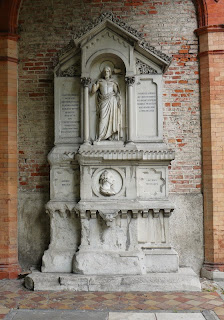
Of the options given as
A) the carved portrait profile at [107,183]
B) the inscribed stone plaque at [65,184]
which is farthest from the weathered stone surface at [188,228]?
the inscribed stone plaque at [65,184]

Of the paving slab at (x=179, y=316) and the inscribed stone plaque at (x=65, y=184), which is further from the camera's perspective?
the inscribed stone plaque at (x=65, y=184)

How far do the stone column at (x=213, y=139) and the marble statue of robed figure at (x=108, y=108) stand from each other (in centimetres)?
155

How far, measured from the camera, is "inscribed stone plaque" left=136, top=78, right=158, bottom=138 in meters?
5.78

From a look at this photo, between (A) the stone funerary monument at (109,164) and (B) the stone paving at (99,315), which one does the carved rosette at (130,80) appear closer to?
(A) the stone funerary monument at (109,164)

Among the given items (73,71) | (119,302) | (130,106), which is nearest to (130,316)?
(119,302)

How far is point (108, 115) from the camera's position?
568cm

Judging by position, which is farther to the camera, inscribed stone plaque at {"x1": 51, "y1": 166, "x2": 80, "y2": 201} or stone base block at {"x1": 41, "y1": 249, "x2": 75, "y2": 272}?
inscribed stone plaque at {"x1": 51, "y1": 166, "x2": 80, "y2": 201}

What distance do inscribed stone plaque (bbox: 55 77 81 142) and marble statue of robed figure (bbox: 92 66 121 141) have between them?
38 centimetres

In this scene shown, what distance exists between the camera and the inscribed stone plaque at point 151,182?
567 centimetres

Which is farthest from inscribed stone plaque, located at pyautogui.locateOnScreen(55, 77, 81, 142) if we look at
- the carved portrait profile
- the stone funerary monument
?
the carved portrait profile

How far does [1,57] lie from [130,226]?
145 inches

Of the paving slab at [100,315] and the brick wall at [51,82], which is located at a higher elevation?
the brick wall at [51,82]

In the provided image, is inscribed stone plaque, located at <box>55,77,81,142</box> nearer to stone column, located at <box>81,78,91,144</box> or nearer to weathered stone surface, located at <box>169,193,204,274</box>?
stone column, located at <box>81,78,91,144</box>

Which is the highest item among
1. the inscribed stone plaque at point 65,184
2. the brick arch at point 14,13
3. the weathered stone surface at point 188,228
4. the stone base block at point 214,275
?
the brick arch at point 14,13
